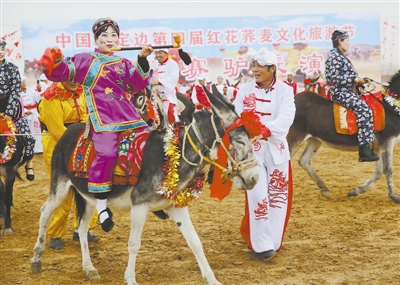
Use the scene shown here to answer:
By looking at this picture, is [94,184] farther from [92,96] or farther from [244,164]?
[244,164]

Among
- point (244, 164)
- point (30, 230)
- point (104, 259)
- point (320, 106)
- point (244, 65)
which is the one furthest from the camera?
point (244, 65)

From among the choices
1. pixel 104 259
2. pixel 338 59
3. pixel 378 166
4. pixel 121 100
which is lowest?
pixel 104 259

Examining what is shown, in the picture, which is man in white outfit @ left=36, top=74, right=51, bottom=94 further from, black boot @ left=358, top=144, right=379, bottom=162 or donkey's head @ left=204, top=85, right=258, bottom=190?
donkey's head @ left=204, top=85, right=258, bottom=190

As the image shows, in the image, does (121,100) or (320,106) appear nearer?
(121,100)

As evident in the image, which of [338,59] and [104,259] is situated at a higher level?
[338,59]

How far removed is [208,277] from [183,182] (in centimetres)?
89

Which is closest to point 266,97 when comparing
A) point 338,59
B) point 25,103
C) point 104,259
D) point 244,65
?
point 104,259

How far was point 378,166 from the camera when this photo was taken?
8.27 meters

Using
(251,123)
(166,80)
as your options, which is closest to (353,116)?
(166,80)

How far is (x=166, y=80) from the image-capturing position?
10406 millimetres

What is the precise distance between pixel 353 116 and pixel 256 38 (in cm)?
1194

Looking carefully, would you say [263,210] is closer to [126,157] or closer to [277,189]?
[277,189]

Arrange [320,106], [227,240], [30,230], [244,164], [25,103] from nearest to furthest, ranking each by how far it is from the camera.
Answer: [244,164] → [227,240] → [30,230] → [320,106] → [25,103]

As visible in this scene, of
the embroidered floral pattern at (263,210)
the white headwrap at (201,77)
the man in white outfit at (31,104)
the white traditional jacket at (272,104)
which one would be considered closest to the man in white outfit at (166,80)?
the man in white outfit at (31,104)
